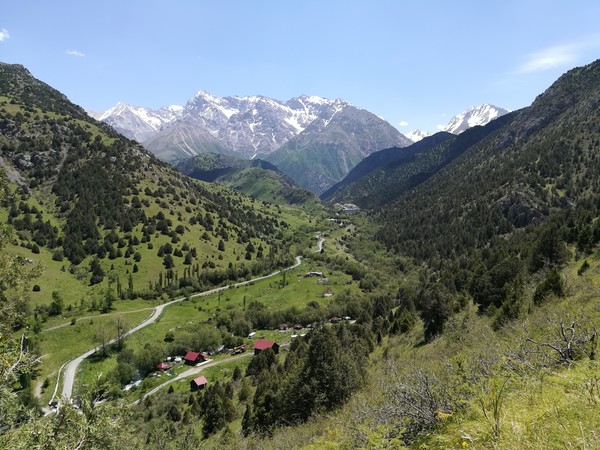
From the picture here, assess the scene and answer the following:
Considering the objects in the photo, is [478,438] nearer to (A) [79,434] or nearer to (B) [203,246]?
(A) [79,434]

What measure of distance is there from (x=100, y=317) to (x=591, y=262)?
13310 cm

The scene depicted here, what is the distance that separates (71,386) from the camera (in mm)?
87312

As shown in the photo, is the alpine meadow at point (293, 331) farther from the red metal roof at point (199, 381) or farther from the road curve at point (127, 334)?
the road curve at point (127, 334)

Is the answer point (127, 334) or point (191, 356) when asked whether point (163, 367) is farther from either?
point (127, 334)

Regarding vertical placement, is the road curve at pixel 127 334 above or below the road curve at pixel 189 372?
above

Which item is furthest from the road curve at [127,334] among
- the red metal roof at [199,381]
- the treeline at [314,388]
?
the treeline at [314,388]

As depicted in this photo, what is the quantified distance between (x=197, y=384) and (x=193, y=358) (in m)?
19.8

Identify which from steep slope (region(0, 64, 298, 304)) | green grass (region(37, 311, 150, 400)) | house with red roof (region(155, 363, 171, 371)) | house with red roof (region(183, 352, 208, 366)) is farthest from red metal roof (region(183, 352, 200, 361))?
steep slope (region(0, 64, 298, 304))

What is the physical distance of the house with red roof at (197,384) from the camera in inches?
3457

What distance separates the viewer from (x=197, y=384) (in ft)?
288

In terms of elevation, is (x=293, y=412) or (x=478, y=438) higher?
(x=478, y=438)

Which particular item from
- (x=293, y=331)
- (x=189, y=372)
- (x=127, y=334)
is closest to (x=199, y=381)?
(x=189, y=372)

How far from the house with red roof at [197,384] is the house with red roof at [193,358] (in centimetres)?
1694

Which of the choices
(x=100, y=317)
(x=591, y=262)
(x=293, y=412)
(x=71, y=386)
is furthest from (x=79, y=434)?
(x=100, y=317)
